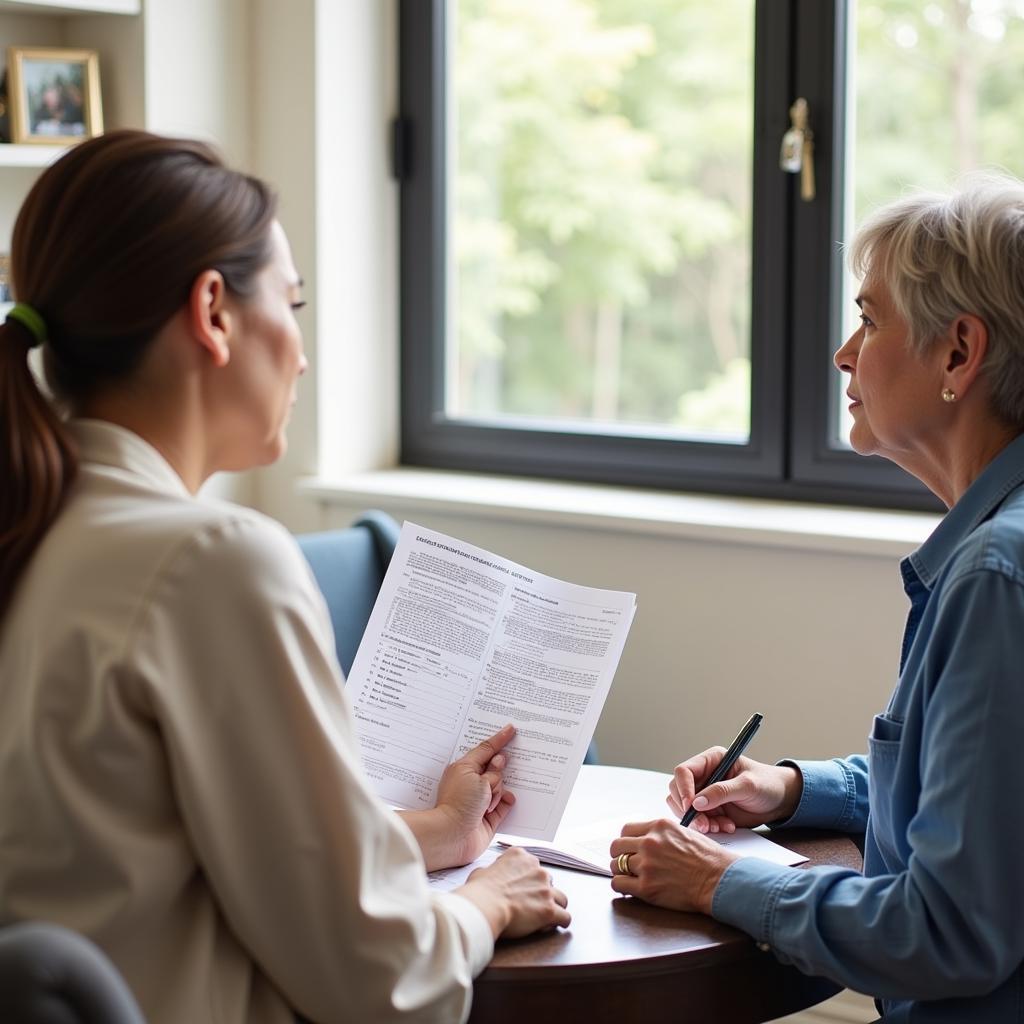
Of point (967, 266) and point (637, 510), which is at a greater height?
point (967, 266)

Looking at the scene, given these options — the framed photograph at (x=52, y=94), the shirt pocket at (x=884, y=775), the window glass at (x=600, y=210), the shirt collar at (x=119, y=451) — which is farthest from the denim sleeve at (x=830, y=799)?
the framed photograph at (x=52, y=94)

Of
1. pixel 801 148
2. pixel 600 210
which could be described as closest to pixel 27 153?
pixel 801 148

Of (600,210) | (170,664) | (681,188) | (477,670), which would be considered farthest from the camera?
(600,210)

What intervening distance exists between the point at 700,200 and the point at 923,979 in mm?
3492

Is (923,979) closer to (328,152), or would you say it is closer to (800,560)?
(800,560)

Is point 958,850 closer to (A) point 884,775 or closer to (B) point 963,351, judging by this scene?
(A) point 884,775

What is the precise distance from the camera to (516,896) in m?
1.35

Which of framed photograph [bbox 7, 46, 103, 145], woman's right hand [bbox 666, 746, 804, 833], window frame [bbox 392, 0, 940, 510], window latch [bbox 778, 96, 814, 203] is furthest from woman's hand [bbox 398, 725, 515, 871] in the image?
framed photograph [bbox 7, 46, 103, 145]

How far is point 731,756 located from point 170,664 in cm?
75

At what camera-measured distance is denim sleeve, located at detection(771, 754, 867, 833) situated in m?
1.65

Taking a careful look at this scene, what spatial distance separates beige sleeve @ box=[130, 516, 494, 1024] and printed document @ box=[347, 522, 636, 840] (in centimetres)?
41

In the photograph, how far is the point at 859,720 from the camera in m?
2.38

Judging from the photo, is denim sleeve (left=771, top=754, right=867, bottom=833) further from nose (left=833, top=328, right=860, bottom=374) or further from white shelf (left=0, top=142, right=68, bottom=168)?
white shelf (left=0, top=142, right=68, bottom=168)

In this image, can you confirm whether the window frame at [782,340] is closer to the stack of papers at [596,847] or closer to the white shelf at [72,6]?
the white shelf at [72,6]
